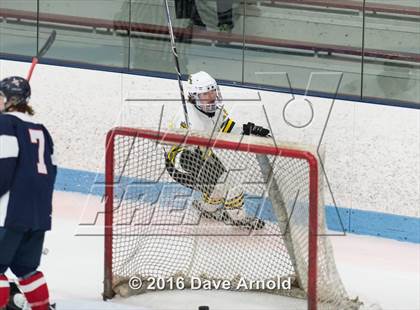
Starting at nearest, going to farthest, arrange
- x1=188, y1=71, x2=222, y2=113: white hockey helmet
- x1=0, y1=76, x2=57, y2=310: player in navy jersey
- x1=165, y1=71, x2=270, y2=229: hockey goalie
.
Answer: x1=0, y1=76, x2=57, y2=310: player in navy jersey, x1=165, y1=71, x2=270, y2=229: hockey goalie, x1=188, y1=71, x2=222, y2=113: white hockey helmet

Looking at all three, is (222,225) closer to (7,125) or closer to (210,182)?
(210,182)

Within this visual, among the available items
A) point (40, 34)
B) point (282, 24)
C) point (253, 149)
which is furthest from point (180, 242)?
point (40, 34)

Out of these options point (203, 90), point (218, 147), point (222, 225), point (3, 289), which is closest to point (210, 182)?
point (222, 225)

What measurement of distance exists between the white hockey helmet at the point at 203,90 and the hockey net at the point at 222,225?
1.61 ft

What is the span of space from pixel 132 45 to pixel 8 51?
2.68ft

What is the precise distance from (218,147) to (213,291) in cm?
71

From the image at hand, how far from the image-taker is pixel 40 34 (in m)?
7.80

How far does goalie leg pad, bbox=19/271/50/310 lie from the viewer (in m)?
4.98

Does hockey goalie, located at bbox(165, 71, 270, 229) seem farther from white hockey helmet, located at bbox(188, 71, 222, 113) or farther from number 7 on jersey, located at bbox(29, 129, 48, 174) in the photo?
number 7 on jersey, located at bbox(29, 129, 48, 174)

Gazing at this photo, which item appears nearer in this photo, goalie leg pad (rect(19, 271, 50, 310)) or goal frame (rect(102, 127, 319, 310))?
goalie leg pad (rect(19, 271, 50, 310))

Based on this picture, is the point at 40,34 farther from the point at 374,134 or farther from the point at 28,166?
the point at 28,166

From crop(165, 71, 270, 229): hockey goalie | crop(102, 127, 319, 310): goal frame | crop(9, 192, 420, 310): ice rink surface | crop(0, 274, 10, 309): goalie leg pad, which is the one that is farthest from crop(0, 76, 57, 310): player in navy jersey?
crop(165, 71, 270, 229): hockey goalie

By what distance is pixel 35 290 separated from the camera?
5.00 metres

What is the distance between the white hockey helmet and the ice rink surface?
0.87 m
